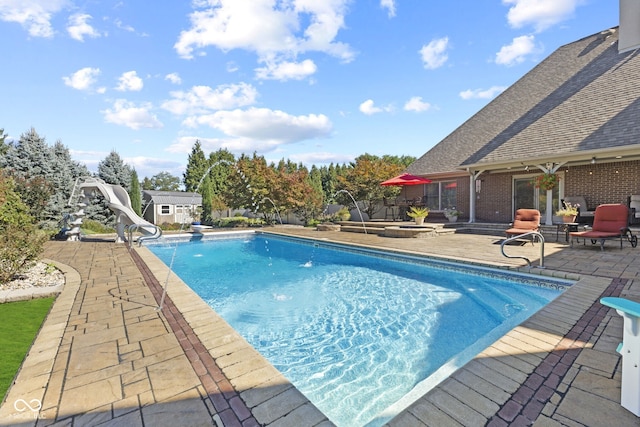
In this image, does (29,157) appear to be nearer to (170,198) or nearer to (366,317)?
(170,198)

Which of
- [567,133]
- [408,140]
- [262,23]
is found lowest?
[567,133]

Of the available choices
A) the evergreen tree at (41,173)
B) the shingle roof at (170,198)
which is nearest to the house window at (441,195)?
the evergreen tree at (41,173)

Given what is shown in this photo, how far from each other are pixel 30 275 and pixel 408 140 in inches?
724

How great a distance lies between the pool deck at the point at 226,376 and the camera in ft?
6.22

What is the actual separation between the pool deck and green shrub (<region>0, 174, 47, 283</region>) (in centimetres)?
199

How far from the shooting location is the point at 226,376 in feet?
7.75

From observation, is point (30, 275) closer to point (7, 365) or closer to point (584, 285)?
point (7, 365)

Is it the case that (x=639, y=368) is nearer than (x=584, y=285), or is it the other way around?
(x=639, y=368)

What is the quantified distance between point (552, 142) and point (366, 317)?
36.5ft

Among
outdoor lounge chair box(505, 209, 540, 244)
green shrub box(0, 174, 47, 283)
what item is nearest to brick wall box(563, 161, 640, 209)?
outdoor lounge chair box(505, 209, 540, 244)

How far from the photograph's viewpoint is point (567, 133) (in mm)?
11094

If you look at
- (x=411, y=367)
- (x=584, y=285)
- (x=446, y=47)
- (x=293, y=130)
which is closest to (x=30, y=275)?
(x=411, y=367)

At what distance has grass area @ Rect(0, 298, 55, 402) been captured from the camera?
2551 millimetres

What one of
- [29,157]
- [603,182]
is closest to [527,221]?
[603,182]
